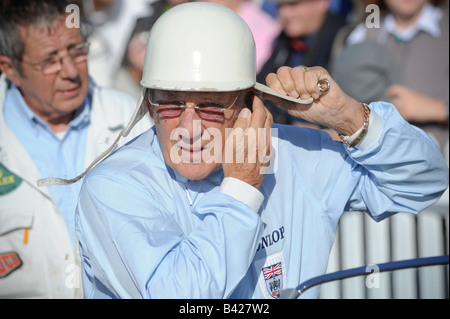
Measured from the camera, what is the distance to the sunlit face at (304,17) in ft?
19.4

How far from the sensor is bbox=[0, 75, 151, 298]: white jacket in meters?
4.06

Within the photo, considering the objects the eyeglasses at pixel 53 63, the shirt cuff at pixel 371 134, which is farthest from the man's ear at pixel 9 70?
the shirt cuff at pixel 371 134

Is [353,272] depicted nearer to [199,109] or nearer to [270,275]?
[270,275]

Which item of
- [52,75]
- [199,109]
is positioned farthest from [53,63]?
[199,109]

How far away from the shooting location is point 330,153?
3.06m

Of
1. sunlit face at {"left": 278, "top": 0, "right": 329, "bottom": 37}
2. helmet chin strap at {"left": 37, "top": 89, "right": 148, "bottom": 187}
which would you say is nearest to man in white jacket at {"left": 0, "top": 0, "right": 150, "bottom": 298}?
helmet chin strap at {"left": 37, "top": 89, "right": 148, "bottom": 187}

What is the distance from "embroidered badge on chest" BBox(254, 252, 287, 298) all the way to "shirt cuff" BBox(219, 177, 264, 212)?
34cm

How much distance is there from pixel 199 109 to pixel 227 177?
0.30 meters

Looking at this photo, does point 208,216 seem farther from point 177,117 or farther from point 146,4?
point 146,4

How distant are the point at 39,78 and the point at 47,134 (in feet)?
1.20

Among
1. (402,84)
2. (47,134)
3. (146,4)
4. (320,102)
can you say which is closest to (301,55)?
(402,84)

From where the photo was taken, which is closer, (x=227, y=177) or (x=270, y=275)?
(x=227, y=177)

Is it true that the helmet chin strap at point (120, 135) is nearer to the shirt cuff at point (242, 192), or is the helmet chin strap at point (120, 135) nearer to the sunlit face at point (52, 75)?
the shirt cuff at point (242, 192)

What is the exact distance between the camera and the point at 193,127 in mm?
2639
